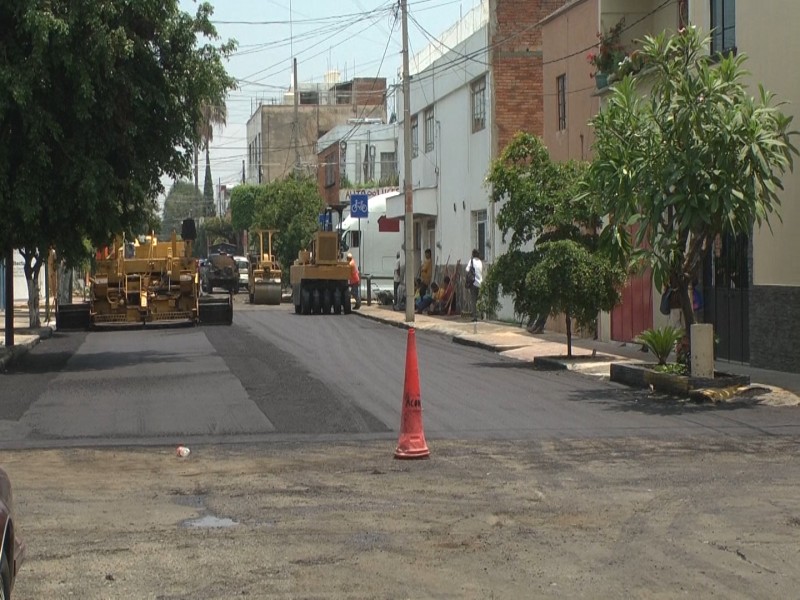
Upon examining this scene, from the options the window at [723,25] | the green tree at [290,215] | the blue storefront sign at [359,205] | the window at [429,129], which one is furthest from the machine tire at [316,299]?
the window at [723,25]

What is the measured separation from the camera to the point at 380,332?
104ft

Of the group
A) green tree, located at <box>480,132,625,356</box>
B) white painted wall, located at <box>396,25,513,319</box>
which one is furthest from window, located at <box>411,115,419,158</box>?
green tree, located at <box>480,132,625,356</box>

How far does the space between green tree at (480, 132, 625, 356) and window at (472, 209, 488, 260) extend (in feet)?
54.1

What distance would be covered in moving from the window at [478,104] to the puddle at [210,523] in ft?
100.0

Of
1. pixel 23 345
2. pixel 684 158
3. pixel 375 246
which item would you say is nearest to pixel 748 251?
→ pixel 684 158

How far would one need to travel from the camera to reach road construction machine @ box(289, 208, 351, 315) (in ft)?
134

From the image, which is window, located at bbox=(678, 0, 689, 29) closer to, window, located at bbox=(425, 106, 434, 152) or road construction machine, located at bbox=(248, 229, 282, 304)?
window, located at bbox=(425, 106, 434, 152)

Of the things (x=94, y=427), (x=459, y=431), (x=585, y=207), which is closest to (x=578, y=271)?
(x=585, y=207)

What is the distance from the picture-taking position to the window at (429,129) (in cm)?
4641

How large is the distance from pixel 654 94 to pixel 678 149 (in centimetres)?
98

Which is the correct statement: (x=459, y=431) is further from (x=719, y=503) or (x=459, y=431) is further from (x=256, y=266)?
(x=256, y=266)

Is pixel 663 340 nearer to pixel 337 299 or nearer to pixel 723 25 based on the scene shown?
pixel 723 25

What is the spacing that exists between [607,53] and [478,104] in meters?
13.8

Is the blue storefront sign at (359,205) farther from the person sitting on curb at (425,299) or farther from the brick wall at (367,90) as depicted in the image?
the brick wall at (367,90)
